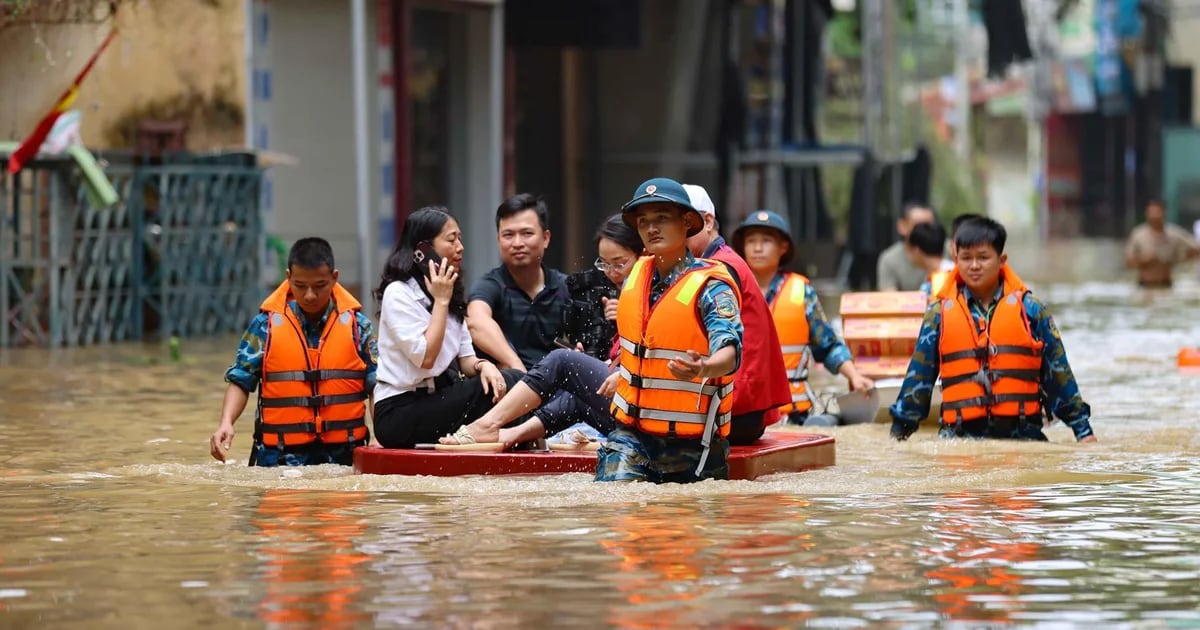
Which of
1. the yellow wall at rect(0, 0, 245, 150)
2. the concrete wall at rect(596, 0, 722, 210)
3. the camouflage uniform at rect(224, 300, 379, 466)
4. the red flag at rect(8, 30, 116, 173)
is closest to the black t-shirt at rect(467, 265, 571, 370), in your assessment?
the camouflage uniform at rect(224, 300, 379, 466)

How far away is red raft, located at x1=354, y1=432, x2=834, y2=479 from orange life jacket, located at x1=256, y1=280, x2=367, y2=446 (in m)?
0.31

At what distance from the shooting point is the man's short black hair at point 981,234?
11.1 m

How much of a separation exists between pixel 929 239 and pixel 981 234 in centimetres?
368

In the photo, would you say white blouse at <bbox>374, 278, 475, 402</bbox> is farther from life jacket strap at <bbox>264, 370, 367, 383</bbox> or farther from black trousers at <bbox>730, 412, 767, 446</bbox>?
black trousers at <bbox>730, 412, 767, 446</bbox>

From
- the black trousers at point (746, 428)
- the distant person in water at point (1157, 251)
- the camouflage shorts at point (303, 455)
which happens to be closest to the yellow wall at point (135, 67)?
the camouflage shorts at point (303, 455)

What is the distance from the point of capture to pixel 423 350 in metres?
9.92

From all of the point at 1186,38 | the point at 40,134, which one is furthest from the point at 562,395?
the point at 1186,38

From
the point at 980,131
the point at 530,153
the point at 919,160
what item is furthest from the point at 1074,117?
the point at 530,153

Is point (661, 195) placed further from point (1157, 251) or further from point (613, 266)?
point (1157, 251)

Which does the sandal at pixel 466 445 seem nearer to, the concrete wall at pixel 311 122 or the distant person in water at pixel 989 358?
the distant person in water at pixel 989 358

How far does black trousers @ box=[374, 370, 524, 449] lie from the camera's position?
10055 millimetres

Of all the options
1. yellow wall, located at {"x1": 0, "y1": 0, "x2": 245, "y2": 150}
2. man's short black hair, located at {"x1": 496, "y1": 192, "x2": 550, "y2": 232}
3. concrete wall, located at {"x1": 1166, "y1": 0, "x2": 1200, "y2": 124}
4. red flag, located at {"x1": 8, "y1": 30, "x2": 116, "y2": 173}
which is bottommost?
man's short black hair, located at {"x1": 496, "y1": 192, "x2": 550, "y2": 232}

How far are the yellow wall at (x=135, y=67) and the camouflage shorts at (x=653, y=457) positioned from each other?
11141 mm

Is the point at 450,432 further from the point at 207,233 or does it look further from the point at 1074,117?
the point at 1074,117
